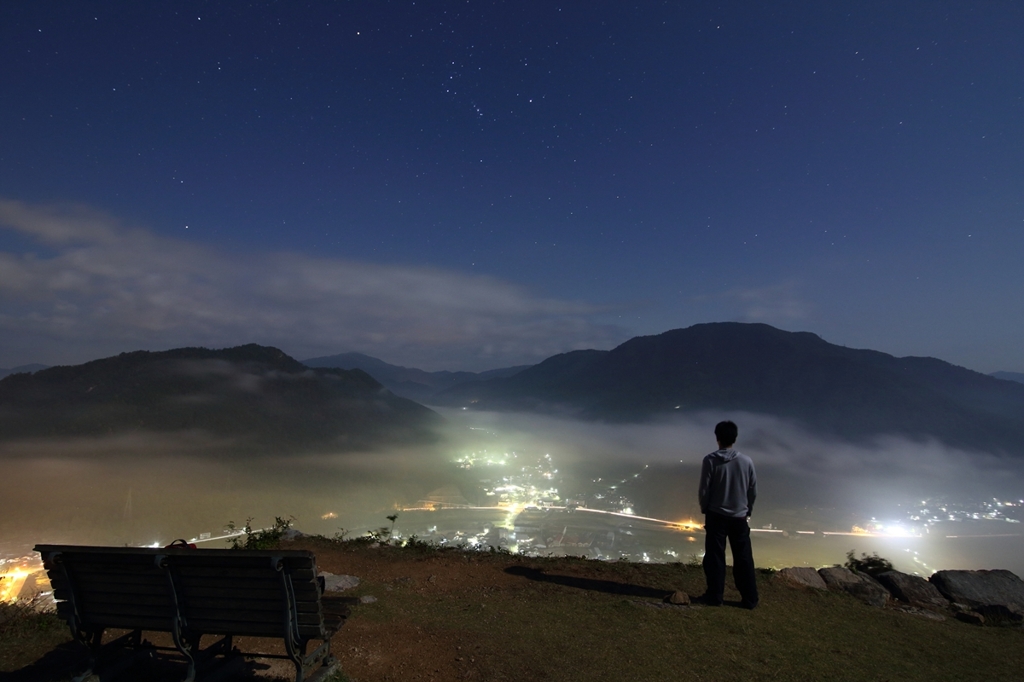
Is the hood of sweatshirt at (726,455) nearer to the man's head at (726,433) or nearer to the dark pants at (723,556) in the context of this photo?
the man's head at (726,433)

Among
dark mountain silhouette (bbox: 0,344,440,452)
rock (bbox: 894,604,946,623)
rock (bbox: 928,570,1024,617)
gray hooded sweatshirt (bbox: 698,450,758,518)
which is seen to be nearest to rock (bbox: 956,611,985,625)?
rock (bbox: 894,604,946,623)

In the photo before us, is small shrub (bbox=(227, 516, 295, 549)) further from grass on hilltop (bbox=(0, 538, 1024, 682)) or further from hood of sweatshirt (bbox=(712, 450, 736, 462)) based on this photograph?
hood of sweatshirt (bbox=(712, 450, 736, 462))

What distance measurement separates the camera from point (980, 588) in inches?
385

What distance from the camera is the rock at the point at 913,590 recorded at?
933 cm

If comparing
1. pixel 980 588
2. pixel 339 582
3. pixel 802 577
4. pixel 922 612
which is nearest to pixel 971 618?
pixel 922 612

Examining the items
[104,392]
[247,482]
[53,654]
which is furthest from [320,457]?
[53,654]

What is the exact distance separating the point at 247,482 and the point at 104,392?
94763 millimetres

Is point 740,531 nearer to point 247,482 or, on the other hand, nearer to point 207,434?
point 247,482

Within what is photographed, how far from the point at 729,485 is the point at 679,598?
216cm

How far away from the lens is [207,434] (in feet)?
580

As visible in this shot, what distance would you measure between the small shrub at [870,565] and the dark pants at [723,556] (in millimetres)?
4978

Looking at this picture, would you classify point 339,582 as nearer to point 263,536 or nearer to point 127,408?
point 263,536

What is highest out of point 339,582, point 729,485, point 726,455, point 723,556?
point 726,455

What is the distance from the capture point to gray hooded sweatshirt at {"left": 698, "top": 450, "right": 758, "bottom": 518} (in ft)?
23.9
